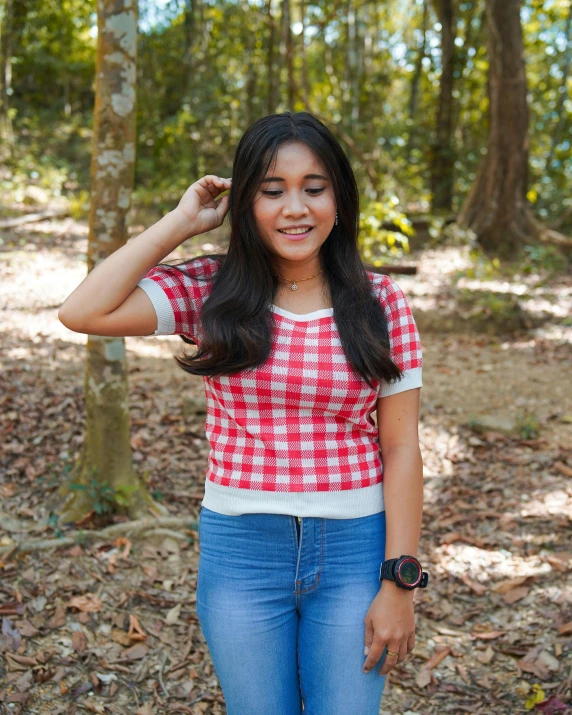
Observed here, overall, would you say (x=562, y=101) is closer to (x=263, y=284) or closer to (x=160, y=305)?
(x=263, y=284)

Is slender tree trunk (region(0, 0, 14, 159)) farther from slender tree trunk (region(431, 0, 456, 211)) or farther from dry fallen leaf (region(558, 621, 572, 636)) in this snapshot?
dry fallen leaf (region(558, 621, 572, 636))

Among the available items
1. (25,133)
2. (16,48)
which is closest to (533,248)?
(25,133)

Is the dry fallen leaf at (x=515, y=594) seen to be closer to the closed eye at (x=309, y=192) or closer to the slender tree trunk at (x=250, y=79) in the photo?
the closed eye at (x=309, y=192)

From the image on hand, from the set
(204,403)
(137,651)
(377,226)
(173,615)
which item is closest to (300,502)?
(137,651)

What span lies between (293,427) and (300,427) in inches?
0.7

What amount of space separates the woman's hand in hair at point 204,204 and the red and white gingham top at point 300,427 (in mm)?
276

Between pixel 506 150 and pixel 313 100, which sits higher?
pixel 313 100

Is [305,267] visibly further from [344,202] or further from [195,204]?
[195,204]

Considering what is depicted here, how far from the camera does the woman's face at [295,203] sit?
1.97 metres

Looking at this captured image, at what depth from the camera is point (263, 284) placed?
6.66 feet

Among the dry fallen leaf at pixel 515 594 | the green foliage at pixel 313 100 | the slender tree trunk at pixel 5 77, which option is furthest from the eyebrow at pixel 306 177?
the slender tree trunk at pixel 5 77

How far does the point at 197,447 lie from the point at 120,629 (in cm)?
189

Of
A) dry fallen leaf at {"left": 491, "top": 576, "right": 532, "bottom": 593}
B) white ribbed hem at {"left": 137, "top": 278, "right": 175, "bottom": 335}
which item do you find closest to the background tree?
dry fallen leaf at {"left": 491, "top": 576, "right": 532, "bottom": 593}

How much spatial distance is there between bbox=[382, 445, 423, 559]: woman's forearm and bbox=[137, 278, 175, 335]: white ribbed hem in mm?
718
